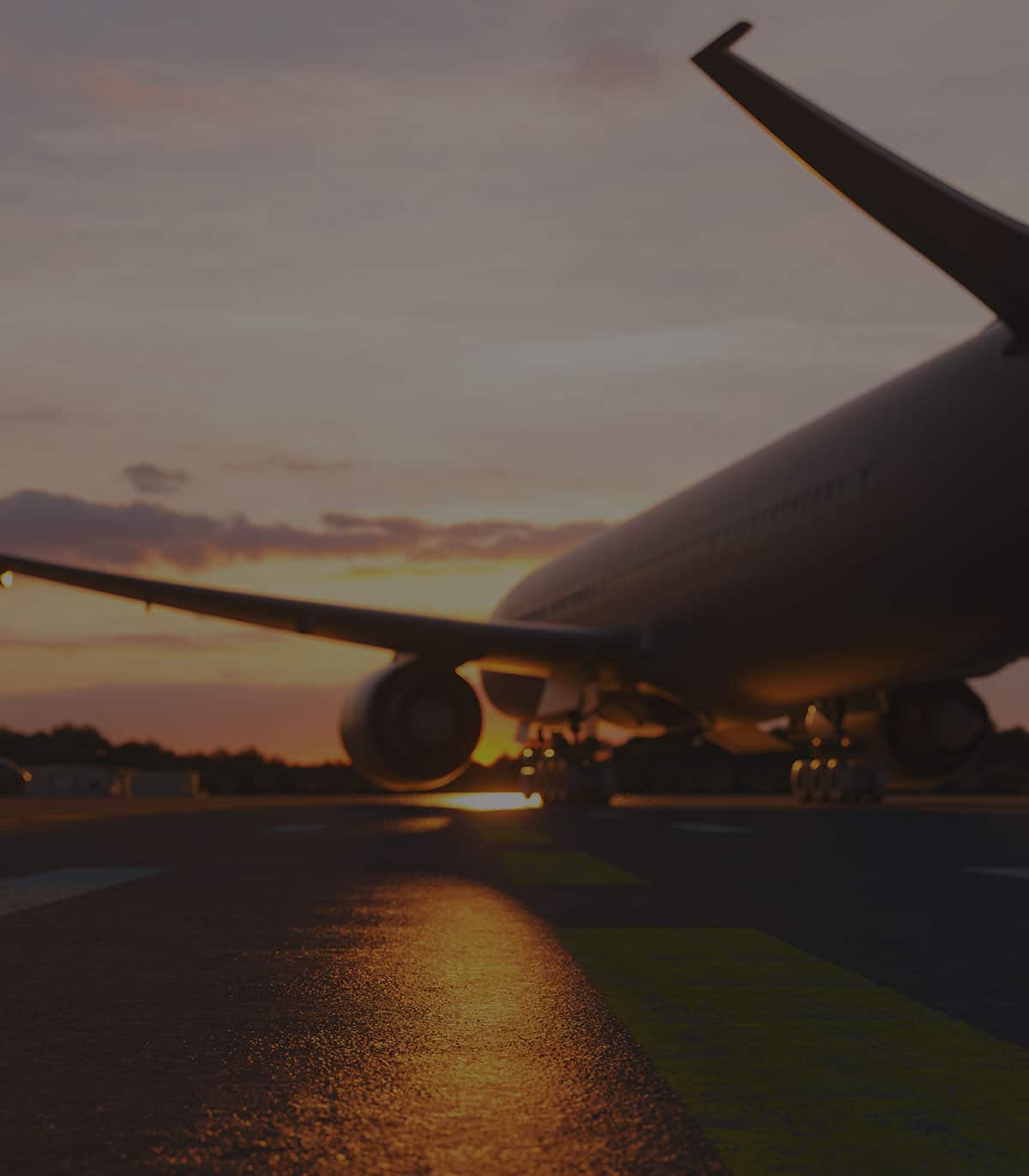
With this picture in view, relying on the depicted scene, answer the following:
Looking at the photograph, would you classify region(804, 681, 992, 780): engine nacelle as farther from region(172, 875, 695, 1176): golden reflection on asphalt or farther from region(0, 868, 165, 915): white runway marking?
region(172, 875, 695, 1176): golden reflection on asphalt

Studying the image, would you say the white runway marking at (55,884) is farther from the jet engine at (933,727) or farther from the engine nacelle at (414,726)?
the jet engine at (933,727)

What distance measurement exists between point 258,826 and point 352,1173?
533 inches

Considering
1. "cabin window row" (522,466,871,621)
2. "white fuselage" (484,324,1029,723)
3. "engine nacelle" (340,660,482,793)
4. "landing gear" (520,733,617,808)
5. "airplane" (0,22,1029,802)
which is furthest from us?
"landing gear" (520,733,617,808)

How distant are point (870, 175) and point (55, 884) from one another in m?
7.32

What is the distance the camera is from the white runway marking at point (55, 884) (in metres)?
7.36

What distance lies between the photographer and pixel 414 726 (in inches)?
874

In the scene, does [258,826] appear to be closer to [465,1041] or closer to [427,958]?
[427,958]

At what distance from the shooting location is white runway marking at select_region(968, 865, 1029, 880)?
912cm

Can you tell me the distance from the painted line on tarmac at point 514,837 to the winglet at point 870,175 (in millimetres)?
5732

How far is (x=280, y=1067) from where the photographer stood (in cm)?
347

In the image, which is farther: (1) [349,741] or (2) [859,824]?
(1) [349,741]

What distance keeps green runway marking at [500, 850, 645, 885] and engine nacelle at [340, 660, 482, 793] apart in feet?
34.5

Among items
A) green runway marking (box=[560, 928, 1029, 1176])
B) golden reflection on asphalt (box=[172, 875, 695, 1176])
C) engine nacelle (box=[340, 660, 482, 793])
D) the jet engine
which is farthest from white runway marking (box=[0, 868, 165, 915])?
the jet engine

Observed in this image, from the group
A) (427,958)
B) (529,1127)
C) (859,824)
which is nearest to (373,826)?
(859,824)
